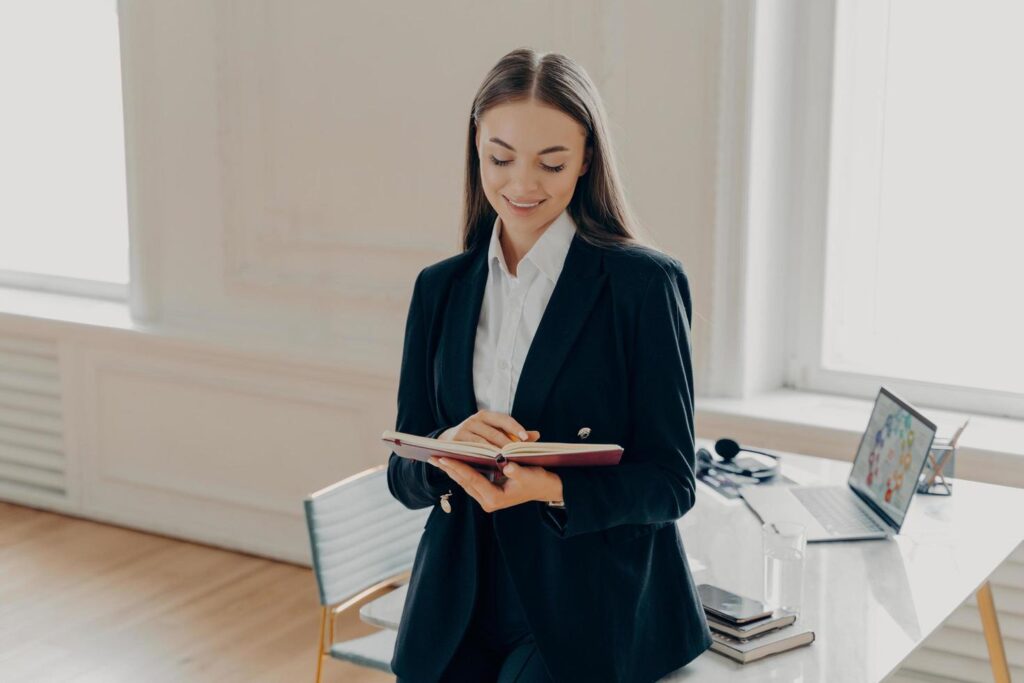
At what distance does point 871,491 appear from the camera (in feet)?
8.53

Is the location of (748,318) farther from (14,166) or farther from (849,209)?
(14,166)

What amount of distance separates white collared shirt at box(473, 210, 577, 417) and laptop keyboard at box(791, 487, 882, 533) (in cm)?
104

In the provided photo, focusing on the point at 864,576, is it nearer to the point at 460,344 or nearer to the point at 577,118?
the point at 460,344

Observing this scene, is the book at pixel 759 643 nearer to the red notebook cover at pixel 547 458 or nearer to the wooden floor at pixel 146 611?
the red notebook cover at pixel 547 458

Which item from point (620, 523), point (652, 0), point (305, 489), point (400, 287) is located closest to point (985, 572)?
point (620, 523)

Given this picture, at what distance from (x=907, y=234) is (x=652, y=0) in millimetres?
971

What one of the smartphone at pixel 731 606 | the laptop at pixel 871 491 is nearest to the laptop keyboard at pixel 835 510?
the laptop at pixel 871 491

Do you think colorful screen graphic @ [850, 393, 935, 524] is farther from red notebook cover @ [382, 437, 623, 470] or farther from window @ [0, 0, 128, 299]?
window @ [0, 0, 128, 299]

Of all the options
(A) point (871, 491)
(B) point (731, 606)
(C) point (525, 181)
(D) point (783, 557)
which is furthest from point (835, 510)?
(C) point (525, 181)

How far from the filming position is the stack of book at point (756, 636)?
188 cm

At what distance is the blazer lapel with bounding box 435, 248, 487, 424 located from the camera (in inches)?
68.2

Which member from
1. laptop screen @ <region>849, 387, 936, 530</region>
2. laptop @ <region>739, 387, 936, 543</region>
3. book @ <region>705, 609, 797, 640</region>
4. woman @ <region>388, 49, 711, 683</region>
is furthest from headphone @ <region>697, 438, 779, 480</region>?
woman @ <region>388, 49, 711, 683</region>

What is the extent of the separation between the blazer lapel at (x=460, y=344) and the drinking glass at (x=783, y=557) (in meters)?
0.72

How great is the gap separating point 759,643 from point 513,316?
2.14 feet
